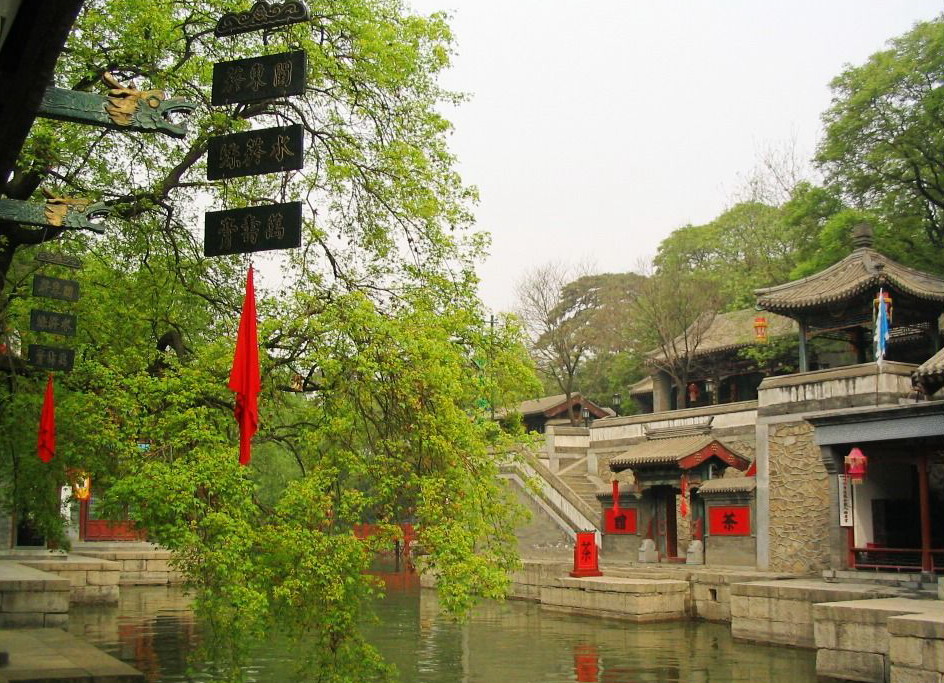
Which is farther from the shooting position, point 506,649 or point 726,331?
point 726,331

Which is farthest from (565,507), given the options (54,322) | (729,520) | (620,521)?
(54,322)

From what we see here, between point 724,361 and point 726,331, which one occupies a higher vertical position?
point 726,331

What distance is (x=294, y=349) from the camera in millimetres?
8391

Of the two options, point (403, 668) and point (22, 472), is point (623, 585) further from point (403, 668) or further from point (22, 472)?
point (22, 472)

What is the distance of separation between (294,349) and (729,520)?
1423cm

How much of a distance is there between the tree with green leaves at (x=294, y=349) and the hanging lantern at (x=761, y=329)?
16.2m

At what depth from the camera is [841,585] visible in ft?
49.8

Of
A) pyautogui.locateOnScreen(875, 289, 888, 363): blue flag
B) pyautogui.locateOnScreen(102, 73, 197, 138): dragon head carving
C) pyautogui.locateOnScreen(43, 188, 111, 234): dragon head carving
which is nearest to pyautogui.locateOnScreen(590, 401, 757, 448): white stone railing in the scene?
pyautogui.locateOnScreen(875, 289, 888, 363): blue flag

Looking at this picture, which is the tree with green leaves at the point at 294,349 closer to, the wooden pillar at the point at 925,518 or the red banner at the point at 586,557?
the wooden pillar at the point at 925,518

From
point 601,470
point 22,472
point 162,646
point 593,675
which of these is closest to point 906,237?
point 601,470

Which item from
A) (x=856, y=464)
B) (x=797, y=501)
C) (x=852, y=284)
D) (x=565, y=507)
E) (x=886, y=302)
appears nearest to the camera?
(x=856, y=464)

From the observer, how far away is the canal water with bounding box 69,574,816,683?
1241 cm

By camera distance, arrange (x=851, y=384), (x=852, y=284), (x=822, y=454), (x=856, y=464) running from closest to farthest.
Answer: (x=856, y=464) < (x=822, y=454) < (x=851, y=384) < (x=852, y=284)

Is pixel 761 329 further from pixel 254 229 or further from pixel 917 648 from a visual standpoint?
pixel 254 229
